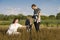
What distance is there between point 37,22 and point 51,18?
904 centimetres

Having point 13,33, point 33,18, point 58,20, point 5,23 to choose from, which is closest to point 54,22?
point 58,20

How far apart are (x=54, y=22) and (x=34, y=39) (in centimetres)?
1081

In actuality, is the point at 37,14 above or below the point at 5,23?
above

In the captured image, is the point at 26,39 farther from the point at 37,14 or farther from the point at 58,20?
the point at 58,20

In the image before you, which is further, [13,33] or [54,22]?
Result: [54,22]

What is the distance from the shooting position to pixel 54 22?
1769 centimetres

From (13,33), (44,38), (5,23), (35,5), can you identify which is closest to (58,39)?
(44,38)

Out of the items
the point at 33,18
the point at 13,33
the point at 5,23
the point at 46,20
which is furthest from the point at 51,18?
the point at 13,33

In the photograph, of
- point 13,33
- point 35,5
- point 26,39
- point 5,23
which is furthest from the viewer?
point 5,23

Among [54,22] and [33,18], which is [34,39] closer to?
[33,18]

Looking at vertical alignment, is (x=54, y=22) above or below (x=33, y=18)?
below

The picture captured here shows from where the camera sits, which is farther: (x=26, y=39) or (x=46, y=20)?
(x=46, y=20)

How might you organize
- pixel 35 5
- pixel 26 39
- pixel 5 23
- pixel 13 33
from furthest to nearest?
1. pixel 5 23
2. pixel 35 5
3. pixel 13 33
4. pixel 26 39

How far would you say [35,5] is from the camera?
29.4 ft
